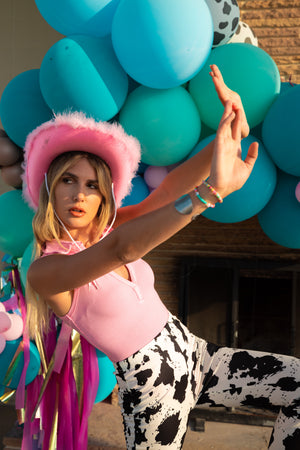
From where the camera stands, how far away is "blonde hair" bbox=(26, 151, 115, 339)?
1.33 metres

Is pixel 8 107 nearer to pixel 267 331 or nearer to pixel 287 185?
pixel 287 185

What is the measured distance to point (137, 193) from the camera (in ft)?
7.13

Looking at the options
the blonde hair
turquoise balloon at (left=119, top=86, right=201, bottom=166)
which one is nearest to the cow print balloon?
turquoise balloon at (left=119, top=86, right=201, bottom=166)

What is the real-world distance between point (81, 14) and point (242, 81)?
2.30 feet

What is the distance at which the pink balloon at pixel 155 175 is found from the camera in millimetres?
2184

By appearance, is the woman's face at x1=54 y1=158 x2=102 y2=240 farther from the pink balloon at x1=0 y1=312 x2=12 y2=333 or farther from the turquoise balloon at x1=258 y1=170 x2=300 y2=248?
the turquoise balloon at x1=258 y1=170 x2=300 y2=248

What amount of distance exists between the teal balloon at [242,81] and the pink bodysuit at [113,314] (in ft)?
3.20

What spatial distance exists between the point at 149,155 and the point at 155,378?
1002 mm

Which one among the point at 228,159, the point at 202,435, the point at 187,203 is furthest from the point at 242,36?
the point at 202,435

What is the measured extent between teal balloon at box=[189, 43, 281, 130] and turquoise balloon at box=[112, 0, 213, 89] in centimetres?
14

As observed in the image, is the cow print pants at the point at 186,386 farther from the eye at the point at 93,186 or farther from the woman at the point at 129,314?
the eye at the point at 93,186

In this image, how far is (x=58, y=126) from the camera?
1315mm

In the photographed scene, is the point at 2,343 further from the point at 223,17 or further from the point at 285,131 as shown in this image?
the point at 223,17

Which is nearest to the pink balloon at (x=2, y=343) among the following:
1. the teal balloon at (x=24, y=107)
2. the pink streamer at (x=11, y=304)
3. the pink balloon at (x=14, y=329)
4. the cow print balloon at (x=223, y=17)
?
the pink balloon at (x=14, y=329)
